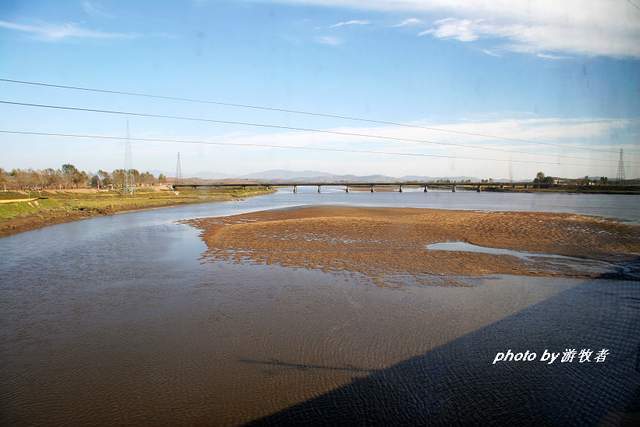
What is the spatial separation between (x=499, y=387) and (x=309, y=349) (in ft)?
11.2

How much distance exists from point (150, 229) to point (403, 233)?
1913 centimetres

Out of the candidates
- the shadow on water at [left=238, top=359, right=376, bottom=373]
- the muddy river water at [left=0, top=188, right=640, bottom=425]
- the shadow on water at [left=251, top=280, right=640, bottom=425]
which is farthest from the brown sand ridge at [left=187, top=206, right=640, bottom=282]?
the shadow on water at [left=238, top=359, right=376, bottom=373]

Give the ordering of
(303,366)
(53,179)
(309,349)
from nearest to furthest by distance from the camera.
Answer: (303,366), (309,349), (53,179)

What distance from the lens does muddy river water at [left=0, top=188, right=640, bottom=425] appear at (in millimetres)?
5348

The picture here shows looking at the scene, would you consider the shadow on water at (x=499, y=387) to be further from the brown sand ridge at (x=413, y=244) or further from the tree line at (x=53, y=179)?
the tree line at (x=53, y=179)

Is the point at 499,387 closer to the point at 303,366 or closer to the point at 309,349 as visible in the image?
the point at 303,366

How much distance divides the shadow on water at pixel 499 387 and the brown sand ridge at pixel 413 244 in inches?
211

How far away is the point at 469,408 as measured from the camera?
5.29 m

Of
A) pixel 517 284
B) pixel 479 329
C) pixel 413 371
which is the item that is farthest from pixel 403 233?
pixel 413 371

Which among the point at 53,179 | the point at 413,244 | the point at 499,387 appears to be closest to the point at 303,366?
the point at 499,387

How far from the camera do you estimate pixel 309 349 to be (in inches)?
291

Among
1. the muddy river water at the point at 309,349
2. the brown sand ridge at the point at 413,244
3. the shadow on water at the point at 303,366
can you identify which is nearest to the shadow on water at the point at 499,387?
the muddy river water at the point at 309,349

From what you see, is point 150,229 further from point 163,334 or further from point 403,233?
point 163,334

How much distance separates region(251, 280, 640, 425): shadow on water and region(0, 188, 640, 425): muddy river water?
3 centimetres
